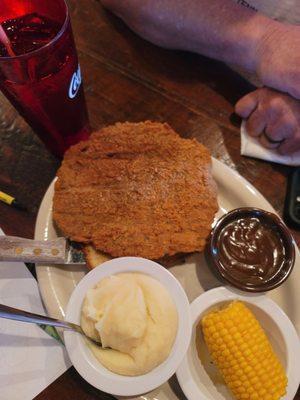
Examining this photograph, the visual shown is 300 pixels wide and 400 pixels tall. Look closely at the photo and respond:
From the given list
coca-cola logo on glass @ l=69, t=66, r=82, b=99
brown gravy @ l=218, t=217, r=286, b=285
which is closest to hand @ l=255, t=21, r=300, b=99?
brown gravy @ l=218, t=217, r=286, b=285

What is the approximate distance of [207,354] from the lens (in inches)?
41.2

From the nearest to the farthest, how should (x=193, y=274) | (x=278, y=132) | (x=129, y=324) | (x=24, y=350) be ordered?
(x=129, y=324), (x=24, y=350), (x=193, y=274), (x=278, y=132)

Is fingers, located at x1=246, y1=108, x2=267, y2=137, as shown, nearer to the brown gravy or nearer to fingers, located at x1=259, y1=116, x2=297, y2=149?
fingers, located at x1=259, y1=116, x2=297, y2=149

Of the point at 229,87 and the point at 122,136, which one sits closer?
the point at 122,136

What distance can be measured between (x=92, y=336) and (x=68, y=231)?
307 millimetres

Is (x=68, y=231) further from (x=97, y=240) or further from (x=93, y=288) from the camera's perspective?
(x=93, y=288)

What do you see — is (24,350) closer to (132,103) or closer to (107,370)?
(107,370)

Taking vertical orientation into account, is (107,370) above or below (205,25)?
below

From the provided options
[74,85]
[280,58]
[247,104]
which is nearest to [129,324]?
[74,85]

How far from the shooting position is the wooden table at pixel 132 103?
126 cm

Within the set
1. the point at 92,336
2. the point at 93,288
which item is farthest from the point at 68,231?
the point at 92,336

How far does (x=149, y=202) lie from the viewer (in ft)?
3.63

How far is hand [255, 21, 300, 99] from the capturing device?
1221mm

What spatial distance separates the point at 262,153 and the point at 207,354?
699mm
